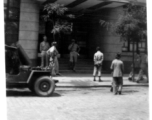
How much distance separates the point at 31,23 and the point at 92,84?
18.9ft

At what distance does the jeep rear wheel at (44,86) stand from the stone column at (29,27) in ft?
21.3

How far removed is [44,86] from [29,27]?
23.1ft

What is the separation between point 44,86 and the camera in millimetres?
9070

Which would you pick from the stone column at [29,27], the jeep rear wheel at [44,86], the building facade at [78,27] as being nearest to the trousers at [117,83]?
the jeep rear wheel at [44,86]

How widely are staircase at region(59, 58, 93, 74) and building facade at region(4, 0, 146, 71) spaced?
91 centimetres

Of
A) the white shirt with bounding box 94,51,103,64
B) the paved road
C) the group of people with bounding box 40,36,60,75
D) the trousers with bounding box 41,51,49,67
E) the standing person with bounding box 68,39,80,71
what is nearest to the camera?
the paved road

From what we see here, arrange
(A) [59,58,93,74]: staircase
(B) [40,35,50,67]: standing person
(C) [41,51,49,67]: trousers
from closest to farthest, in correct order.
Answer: (B) [40,35,50,67]: standing person, (C) [41,51,49,67]: trousers, (A) [59,58,93,74]: staircase

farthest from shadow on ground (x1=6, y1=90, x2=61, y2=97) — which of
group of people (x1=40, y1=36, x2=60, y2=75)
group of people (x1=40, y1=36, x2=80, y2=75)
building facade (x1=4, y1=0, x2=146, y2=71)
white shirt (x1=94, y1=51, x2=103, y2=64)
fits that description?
white shirt (x1=94, y1=51, x2=103, y2=64)

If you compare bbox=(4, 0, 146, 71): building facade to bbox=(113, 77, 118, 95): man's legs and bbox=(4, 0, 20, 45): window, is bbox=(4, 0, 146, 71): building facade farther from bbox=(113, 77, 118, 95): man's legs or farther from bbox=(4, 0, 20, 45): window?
bbox=(113, 77, 118, 95): man's legs

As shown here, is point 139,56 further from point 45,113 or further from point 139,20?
point 45,113

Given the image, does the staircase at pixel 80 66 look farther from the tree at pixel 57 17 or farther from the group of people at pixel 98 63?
the tree at pixel 57 17

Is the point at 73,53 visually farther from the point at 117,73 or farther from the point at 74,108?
the point at 74,108

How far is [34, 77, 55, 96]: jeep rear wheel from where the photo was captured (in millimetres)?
8969

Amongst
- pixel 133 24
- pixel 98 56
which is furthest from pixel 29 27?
pixel 133 24
